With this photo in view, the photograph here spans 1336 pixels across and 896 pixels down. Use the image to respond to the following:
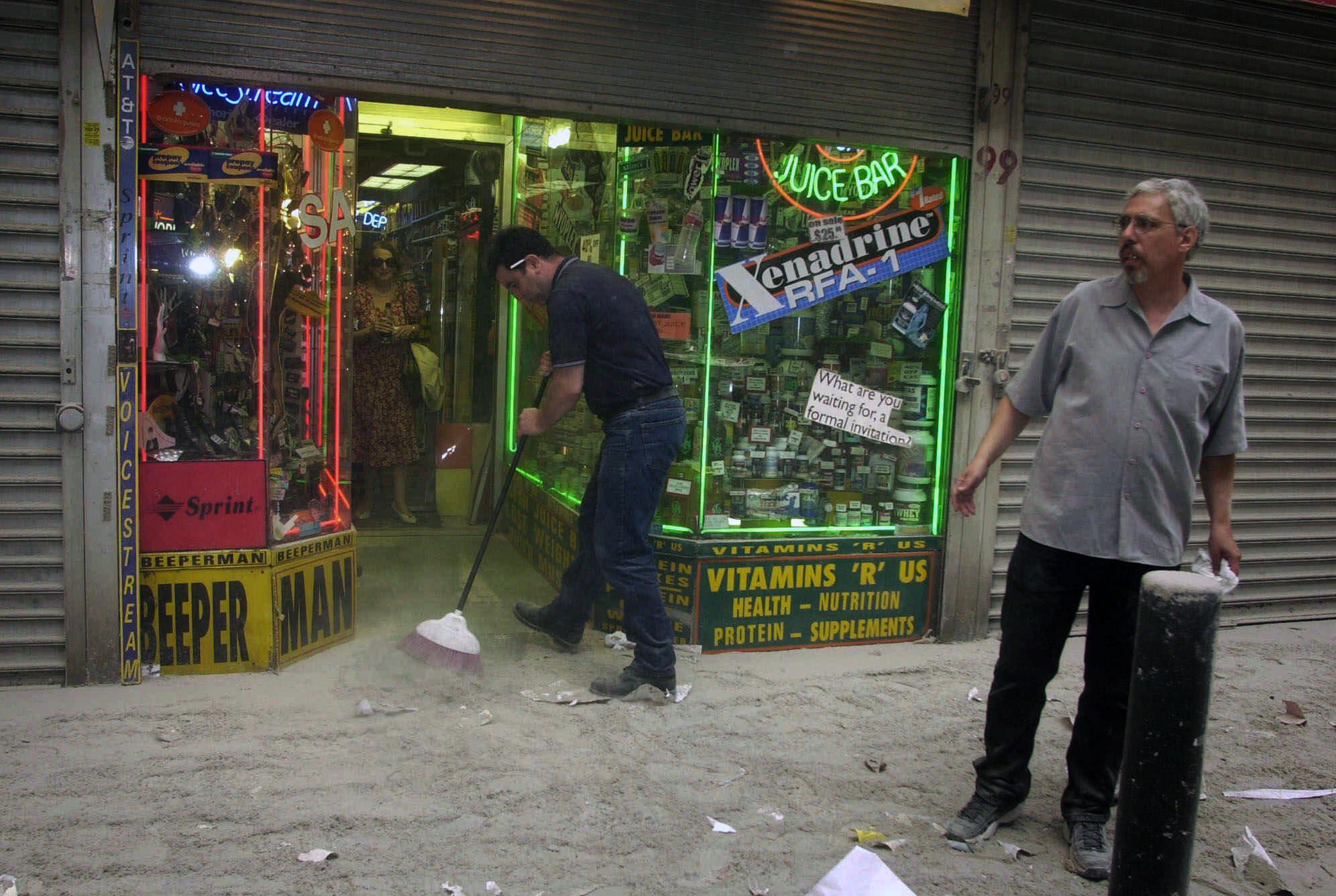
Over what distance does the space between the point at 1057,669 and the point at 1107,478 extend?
639 mm

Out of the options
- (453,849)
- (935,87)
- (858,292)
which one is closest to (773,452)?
(858,292)

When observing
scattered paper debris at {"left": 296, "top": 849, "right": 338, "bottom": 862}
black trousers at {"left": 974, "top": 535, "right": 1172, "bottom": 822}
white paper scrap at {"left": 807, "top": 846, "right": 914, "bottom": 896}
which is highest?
black trousers at {"left": 974, "top": 535, "right": 1172, "bottom": 822}

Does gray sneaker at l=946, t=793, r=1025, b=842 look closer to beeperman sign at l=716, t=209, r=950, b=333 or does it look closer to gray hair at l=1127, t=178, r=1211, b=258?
gray hair at l=1127, t=178, r=1211, b=258

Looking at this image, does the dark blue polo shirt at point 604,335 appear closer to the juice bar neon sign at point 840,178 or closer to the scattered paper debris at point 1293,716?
the juice bar neon sign at point 840,178

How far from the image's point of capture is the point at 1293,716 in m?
4.75

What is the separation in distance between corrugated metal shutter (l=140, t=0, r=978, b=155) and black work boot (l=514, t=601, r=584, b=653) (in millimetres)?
2297

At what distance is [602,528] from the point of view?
4.47m

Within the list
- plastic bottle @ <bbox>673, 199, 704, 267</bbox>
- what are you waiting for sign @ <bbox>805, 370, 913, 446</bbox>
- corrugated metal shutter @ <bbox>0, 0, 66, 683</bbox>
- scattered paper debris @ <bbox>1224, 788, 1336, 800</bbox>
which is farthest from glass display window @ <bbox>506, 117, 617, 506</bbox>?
scattered paper debris @ <bbox>1224, 788, 1336, 800</bbox>

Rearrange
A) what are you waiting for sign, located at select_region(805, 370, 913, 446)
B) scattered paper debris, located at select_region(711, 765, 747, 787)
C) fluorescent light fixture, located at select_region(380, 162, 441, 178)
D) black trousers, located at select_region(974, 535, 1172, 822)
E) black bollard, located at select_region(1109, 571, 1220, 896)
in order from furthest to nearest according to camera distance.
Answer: fluorescent light fixture, located at select_region(380, 162, 441, 178), what are you waiting for sign, located at select_region(805, 370, 913, 446), scattered paper debris, located at select_region(711, 765, 747, 787), black trousers, located at select_region(974, 535, 1172, 822), black bollard, located at select_region(1109, 571, 1220, 896)

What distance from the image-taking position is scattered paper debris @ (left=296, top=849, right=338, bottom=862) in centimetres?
306

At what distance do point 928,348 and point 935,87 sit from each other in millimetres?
1288

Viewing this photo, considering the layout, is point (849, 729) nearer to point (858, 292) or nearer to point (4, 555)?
point (858, 292)

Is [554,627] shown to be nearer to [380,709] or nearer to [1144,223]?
[380,709]

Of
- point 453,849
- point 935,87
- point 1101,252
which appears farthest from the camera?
point 1101,252
